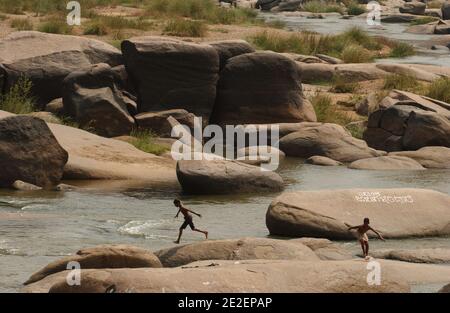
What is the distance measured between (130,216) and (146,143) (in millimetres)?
6180

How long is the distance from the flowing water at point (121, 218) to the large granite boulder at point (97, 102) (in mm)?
4450

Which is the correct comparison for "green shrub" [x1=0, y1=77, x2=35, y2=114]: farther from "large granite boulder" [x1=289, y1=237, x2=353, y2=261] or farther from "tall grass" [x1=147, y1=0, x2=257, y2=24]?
"tall grass" [x1=147, y1=0, x2=257, y2=24]

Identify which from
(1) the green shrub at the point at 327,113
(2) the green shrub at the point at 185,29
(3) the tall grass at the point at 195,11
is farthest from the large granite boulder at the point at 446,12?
(1) the green shrub at the point at 327,113

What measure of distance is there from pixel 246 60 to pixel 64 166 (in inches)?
302

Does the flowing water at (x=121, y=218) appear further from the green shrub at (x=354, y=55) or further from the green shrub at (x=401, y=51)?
the green shrub at (x=401, y=51)

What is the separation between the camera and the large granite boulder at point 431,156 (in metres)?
24.6

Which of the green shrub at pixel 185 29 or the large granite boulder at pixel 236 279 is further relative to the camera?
the green shrub at pixel 185 29

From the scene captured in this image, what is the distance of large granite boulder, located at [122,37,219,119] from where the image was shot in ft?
87.6

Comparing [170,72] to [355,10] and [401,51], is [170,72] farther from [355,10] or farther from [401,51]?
[355,10]

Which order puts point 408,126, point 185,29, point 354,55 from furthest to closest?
point 185,29 → point 354,55 → point 408,126

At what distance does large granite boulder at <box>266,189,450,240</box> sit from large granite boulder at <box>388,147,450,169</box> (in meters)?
6.82

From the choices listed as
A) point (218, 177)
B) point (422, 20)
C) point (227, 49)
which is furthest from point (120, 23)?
point (422, 20)

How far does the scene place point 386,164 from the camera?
23922mm
